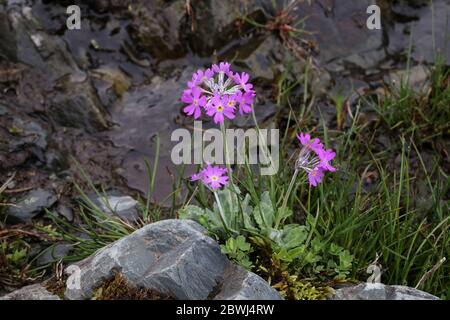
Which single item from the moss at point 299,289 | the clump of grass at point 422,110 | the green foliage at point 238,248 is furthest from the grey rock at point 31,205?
the clump of grass at point 422,110

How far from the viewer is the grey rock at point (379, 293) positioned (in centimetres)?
293

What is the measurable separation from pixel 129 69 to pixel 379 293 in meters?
3.22

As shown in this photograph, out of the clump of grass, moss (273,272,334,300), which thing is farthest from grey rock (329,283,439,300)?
the clump of grass

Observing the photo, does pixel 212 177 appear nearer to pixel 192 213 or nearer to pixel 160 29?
pixel 192 213

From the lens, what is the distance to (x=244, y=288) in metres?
2.79

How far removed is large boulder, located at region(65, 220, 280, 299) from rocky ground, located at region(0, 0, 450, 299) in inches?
35.6

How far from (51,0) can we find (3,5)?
467 millimetres

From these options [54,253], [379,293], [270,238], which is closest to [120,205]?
[54,253]

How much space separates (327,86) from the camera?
5027 mm

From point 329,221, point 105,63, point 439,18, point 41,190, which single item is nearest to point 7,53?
point 105,63

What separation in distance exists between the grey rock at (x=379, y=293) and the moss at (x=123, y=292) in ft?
3.19

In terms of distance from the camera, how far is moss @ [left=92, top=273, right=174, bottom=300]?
285 cm
